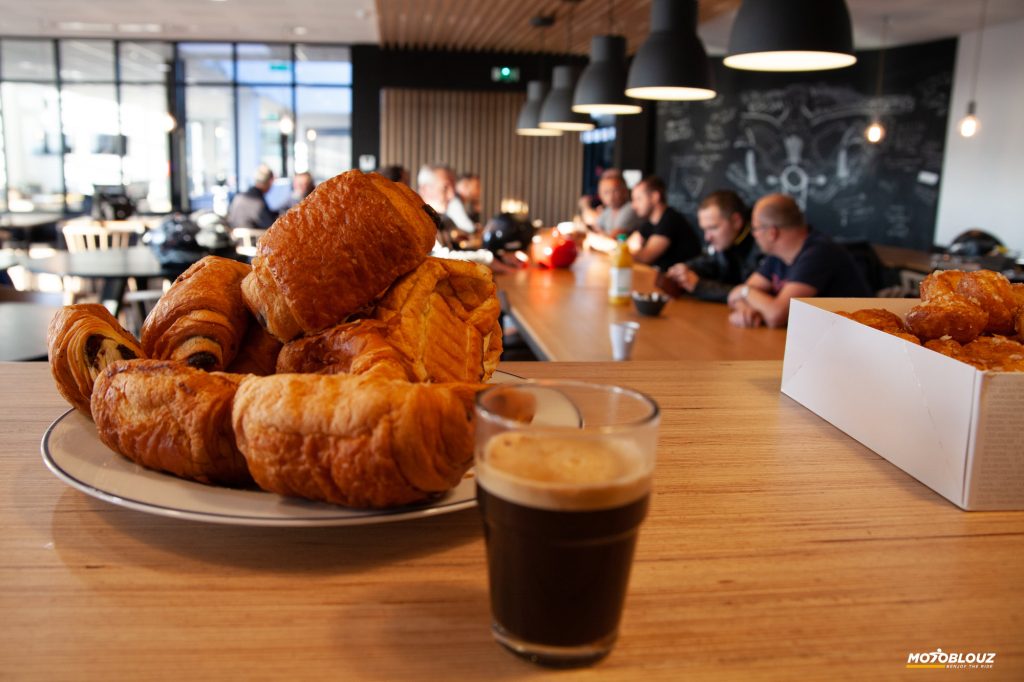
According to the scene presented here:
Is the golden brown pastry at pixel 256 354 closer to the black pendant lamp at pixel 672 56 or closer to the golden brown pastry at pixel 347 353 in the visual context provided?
the golden brown pastry at pixel 347 353

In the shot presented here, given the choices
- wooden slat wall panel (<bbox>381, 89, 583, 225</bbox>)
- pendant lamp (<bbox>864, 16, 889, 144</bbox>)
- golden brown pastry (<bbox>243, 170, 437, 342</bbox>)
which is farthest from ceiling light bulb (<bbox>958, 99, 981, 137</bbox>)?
golden brown pastry (<bbox>243, 170, 437, 342</bbox>)

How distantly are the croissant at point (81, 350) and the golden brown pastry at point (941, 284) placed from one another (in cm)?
98

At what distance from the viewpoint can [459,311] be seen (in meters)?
1.00

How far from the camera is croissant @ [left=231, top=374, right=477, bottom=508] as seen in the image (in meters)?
Answer: 0.64

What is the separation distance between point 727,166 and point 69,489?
11572 millimetres

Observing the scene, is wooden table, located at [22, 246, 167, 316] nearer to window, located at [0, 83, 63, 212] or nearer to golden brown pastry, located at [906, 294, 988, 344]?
golden brown pastry, located at [906, 294, 988, 344]

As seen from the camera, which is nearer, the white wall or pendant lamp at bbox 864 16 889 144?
the white wall

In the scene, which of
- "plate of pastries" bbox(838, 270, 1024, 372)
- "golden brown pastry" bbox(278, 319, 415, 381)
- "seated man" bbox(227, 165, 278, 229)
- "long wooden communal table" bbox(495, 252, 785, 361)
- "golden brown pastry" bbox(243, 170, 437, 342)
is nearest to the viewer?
"golden brown pastry" bbox(278, 319, 415, 381)

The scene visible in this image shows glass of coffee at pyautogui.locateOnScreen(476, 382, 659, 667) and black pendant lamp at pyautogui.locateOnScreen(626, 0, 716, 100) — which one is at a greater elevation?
black pendant lamp at pyautogui.locateOnScreen(626, 0, 716, 100)

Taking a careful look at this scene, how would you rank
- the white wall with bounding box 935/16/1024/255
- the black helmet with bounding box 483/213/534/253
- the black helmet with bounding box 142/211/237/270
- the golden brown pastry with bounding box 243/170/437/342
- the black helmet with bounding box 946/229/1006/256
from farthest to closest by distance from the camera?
the white wall with bounding box 935/16/1024/255 → the black helmet with bounding box 946/229/1006/256 → the black helmet with bounding box 483/213/534/253 → the black helmet with bounding box 142/211/237/270 → the golden brown pastry with bounding box 243/170/437/342

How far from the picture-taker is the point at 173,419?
0.72m

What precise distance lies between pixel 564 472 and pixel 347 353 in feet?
1.27

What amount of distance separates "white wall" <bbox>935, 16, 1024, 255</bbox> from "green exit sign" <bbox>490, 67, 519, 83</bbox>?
5888 millimetres

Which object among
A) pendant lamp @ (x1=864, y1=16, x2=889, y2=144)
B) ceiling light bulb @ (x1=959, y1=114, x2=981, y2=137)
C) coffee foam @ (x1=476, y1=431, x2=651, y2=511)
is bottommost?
coffee foam @ (x1=476, y1=431, x2=651, y2=511)
